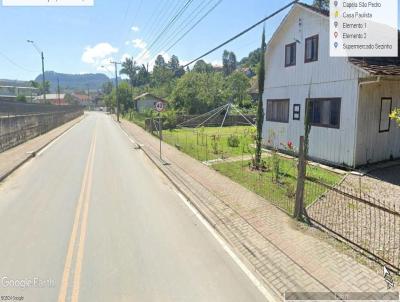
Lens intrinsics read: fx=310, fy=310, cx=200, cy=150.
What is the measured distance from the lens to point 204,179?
12.5 metres

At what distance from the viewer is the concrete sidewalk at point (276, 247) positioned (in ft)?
17.6

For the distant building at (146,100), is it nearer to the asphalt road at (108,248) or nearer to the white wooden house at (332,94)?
the white wooden house at (332,94)

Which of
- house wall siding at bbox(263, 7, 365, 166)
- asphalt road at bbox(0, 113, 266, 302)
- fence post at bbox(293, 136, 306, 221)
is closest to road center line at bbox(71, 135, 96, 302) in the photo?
asphalt road at bbox(0, 113, 266, 302)

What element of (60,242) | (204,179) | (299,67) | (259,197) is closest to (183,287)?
(60,242)

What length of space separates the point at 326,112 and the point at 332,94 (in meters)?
0.93

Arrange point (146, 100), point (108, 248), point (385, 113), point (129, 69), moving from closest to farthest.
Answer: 1. point (108, 248)
2. point (385, 113)
3. point (146, 100)
4. point (129, 69)

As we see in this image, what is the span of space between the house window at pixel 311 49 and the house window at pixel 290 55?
3.55 feet

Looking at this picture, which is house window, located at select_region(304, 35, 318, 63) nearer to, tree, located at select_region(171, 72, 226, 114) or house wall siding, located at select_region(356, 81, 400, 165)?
house wall siding, located at select_region(356, 81, 400, 165)

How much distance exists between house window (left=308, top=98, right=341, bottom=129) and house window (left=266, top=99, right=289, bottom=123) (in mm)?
2273

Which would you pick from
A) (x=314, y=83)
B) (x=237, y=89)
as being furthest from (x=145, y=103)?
(x=314, y=83)

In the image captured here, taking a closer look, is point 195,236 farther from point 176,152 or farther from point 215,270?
point 176,152

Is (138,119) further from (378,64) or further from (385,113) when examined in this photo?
(378,64)

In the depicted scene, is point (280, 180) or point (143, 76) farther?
point (143, 76)

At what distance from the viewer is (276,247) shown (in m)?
6.62
